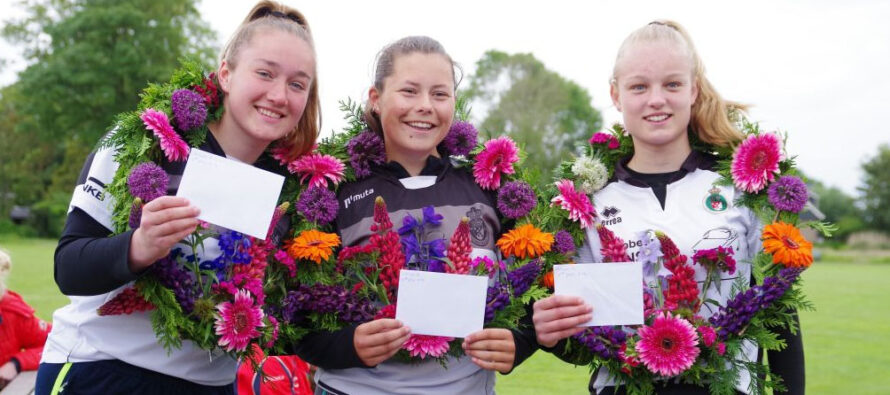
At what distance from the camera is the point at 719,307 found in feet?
11.8

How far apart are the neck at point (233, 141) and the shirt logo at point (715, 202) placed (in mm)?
2286

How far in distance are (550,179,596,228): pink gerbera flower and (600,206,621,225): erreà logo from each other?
0.19ft

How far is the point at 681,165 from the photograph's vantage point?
3.92 metres

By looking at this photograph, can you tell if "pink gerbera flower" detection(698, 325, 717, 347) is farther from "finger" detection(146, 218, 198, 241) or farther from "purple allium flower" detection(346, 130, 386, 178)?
"finger" detection(146, 218, 198, 241)

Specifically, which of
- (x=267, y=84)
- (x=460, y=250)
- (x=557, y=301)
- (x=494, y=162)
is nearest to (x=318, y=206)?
(x=267, y=84)

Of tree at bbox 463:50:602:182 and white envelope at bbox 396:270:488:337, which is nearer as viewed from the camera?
white envelope at bbox 396:270:488:337

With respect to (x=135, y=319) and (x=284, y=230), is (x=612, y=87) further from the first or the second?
(x=135, y=319)

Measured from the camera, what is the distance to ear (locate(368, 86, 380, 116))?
13.2ft

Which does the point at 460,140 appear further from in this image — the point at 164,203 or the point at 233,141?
the point at 164,203

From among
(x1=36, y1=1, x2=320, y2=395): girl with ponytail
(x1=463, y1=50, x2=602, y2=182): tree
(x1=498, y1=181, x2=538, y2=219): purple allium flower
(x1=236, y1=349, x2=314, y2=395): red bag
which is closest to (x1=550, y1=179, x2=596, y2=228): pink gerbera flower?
(x1=498, y1=181, x2=538, y2=219): purple allium flower

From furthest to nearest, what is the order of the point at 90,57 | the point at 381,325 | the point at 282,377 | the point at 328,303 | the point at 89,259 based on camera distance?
1. the point at 90,57
2. the point at 282,377
3. the point at 328,303
4. the point at 381,325
5. the point at 89,259

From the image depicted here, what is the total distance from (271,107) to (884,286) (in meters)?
27.5

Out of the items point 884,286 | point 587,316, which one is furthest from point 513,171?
point 884,286

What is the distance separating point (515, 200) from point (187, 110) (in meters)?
1.70
